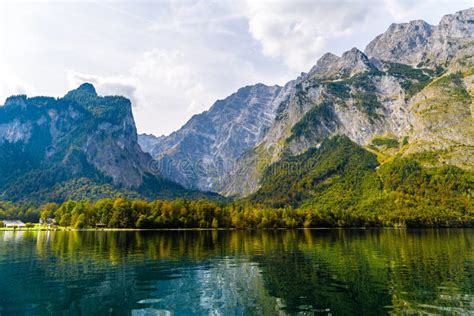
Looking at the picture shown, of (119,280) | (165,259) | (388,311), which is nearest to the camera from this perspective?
(388,311)

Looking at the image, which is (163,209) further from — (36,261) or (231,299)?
(231,299)

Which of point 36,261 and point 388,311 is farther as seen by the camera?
point 36,261

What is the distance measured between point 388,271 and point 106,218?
16798 cm

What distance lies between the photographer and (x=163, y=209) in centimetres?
19162

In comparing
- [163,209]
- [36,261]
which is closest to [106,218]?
[163,209]

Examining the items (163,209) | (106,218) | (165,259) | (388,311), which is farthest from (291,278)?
(106,218)

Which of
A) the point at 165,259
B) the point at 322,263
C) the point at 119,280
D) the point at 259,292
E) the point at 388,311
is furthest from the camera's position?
the point at 165,259

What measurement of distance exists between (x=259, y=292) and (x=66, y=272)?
2956cm

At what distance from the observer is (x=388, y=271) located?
53.2m

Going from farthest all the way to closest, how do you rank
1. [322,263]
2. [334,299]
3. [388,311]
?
[322,263], [334,299], [388,311]

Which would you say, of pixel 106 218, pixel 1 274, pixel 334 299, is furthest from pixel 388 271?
pixel 106 218

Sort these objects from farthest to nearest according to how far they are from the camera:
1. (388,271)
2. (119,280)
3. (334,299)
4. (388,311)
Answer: (388,271) → (119,280) → (334,299) → (388,311)

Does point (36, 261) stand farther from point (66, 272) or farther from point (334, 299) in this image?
point (334, 299)

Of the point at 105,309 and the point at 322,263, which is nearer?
the point at 105,309
